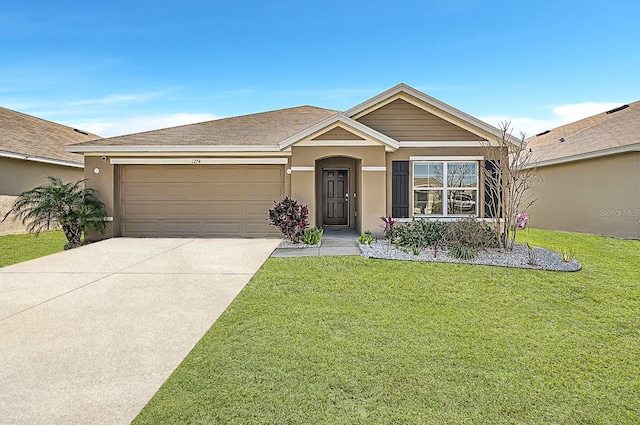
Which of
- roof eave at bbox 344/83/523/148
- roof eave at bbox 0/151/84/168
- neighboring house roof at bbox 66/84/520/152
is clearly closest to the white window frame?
neighboring house roof at bbox 66/84/520/152

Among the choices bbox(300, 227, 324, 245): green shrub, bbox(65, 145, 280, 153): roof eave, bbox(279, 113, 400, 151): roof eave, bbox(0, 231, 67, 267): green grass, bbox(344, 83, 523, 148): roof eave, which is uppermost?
bbox(344, 83, 523, 148): roof eave

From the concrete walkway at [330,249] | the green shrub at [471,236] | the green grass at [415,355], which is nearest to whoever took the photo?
the green grass at [415,355]

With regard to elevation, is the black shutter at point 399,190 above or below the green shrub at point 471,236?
above

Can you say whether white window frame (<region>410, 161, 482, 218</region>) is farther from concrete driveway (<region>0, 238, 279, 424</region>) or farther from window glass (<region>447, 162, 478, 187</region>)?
concrete driveway (<region>0, 238, 279, 424</region>)

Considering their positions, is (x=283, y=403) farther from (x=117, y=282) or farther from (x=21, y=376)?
(x=117, y=282)

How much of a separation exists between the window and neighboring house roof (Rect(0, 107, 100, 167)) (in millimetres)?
14051

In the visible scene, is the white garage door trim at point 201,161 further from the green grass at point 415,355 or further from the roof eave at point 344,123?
the green grass at point 415,355

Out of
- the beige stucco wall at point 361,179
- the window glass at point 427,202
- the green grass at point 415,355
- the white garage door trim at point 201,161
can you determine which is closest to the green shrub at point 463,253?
the green grass at point 415,355

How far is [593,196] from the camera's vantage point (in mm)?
12867

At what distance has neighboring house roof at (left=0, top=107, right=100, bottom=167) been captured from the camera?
42.9 feet

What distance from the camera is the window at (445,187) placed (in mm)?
10961

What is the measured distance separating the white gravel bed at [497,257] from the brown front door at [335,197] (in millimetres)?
3651

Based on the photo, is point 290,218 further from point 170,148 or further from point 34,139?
point 34,139

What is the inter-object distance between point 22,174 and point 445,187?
1537 cm
